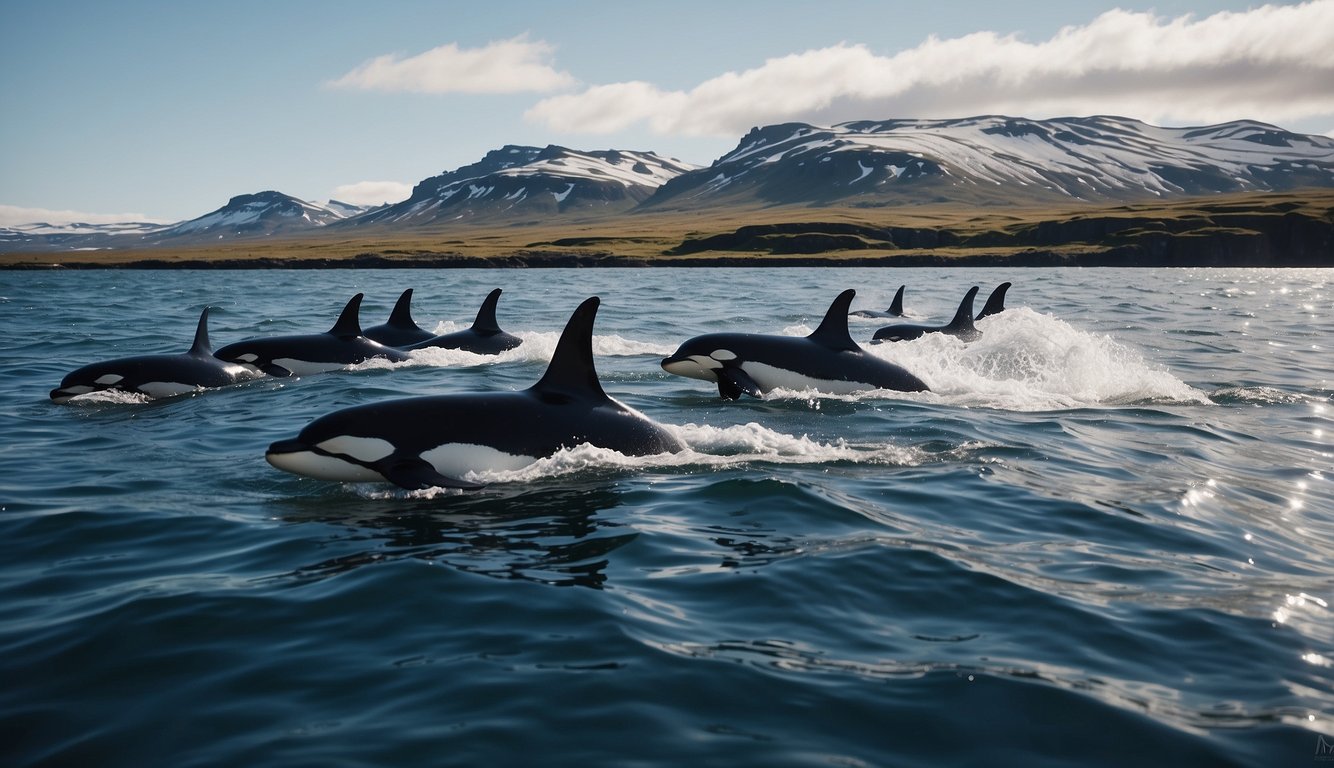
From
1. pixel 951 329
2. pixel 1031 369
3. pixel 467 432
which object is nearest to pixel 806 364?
pixel 1031 369

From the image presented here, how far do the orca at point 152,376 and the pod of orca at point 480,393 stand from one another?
18 millimetres

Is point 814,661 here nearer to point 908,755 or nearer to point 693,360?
point 908,755

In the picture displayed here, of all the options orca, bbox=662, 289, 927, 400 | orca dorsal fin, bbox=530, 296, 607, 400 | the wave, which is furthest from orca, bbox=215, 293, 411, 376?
orca dorsal fin, bbox=530, 296, 607, 400

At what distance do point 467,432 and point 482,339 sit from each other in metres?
12.3

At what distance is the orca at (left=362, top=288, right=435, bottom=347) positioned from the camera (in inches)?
922

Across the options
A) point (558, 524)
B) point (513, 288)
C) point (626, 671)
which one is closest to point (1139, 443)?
point (558, 524)

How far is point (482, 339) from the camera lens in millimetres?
22594

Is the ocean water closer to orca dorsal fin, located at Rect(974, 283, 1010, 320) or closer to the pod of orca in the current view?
the pod of orca

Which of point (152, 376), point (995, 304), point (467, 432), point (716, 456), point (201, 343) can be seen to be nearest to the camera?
point (467, 432)

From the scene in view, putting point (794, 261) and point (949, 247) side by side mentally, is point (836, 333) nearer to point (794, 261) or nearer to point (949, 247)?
point (794, 261)

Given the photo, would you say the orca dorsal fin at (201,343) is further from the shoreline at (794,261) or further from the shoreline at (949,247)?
the shoreline at (949,247)

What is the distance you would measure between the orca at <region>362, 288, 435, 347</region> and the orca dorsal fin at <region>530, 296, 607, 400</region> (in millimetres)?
12650

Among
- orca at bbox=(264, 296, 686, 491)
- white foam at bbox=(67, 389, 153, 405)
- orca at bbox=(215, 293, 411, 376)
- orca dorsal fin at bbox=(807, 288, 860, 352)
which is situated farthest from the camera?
orca at bbox=(215, 293, 411, 376)

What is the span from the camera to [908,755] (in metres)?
5.09
